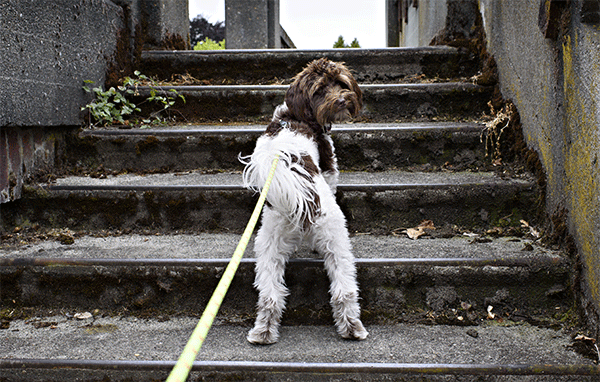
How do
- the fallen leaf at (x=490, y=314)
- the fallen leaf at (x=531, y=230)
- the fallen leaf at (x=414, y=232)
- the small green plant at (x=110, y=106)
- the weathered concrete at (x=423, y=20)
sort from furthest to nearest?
the weathered concrete at (x=423, y=20)
the small green plant at (x=110, y=106)
the fallen leaf at (x=414, y=232)
the fallen leaf at (x=531, y=230)
the fallen leaf at (x=490, y=314)

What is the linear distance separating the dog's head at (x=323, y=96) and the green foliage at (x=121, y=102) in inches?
68.1

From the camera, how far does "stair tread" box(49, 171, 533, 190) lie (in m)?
2.95

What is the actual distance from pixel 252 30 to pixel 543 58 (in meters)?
6.94

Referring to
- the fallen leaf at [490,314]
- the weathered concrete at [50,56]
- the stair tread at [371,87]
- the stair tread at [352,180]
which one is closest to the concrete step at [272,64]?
the stair tread at [371,87]

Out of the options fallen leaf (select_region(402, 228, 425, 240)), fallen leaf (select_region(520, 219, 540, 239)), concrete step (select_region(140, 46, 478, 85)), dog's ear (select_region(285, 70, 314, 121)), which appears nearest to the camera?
dog's ear (select_region(285, 70, 314, 121))

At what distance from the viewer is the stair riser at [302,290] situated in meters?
2.41

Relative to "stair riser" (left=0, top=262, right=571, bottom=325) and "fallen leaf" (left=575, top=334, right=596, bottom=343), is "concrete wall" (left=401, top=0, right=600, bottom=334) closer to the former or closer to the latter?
"fallen leaf" (left=575, top=334, right=596, bottom=343)

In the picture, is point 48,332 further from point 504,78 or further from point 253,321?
point 504,78

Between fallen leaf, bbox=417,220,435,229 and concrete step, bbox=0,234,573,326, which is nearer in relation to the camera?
concrete step, bbox=0,234,573,326

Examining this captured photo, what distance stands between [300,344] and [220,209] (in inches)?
46.1

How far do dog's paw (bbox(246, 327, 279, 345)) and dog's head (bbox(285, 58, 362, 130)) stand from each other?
112cm

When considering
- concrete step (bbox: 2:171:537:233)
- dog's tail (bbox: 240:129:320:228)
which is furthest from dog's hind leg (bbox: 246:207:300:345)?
concrete step (bbox: 2:171:537:233)

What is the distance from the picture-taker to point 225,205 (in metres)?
3.03

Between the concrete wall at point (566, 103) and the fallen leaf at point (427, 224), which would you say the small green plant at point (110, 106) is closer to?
the fallen leaf at point (427, 224)
